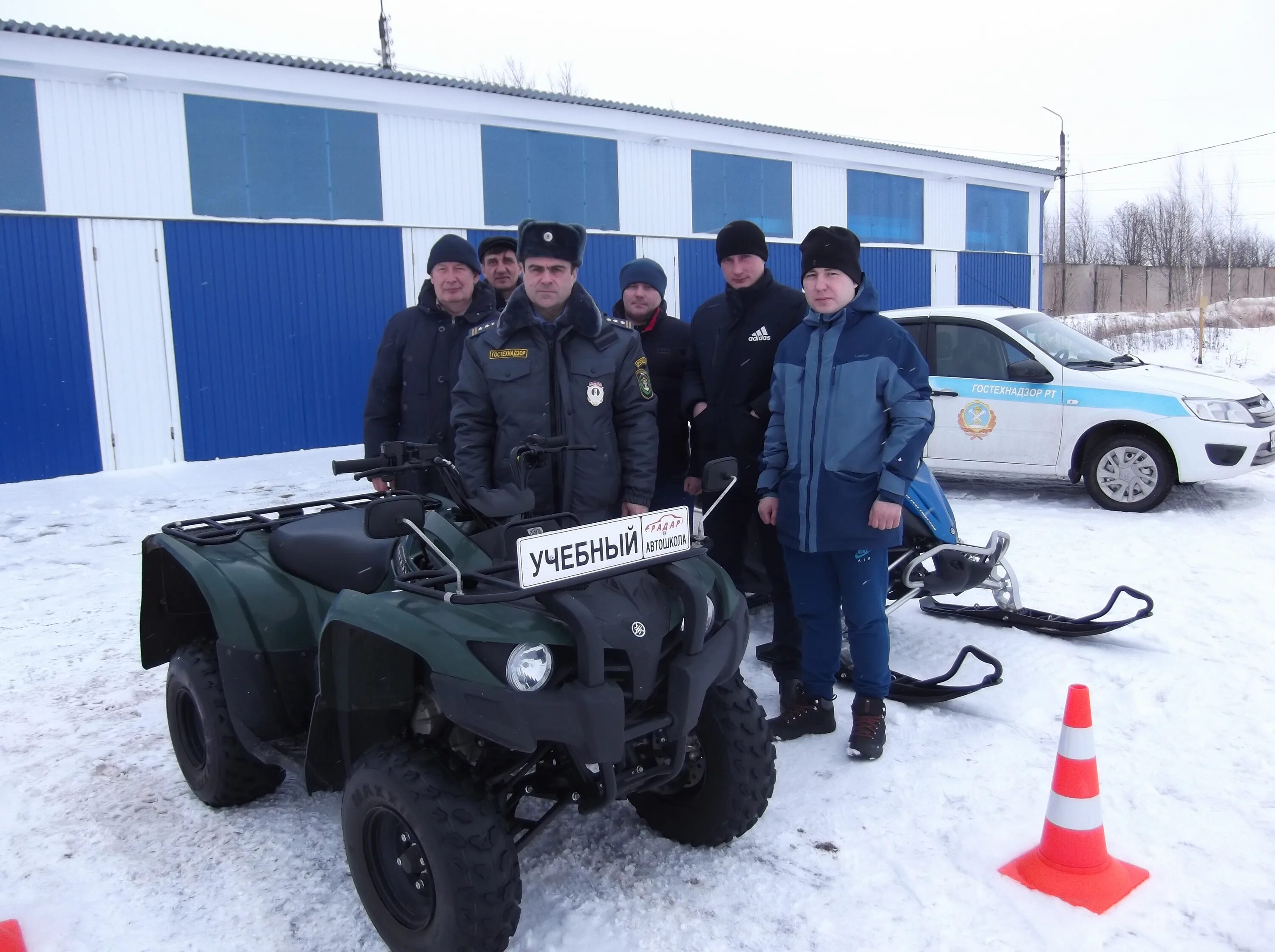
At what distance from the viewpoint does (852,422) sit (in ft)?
10.8

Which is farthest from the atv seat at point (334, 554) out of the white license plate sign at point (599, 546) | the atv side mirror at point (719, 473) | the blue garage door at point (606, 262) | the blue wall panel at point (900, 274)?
the blue wall panel at point (900, 274)

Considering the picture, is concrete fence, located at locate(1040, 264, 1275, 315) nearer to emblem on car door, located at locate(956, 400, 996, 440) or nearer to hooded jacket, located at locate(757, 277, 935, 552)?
emblem on car door, located at locate(956, 400, 996, 440)

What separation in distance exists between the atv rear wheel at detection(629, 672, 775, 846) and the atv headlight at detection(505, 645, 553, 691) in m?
0.64

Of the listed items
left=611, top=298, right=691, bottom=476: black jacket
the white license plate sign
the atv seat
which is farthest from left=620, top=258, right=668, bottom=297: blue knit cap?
the white license plate sign

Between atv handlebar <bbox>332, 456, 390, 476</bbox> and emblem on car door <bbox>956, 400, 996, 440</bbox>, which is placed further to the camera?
emblem on car door <bbox>956, 400, 996, 440</bbox>

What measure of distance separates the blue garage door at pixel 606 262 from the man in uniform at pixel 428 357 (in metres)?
8.90

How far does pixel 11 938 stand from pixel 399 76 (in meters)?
11.2

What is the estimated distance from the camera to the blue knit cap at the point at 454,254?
434 centimetres

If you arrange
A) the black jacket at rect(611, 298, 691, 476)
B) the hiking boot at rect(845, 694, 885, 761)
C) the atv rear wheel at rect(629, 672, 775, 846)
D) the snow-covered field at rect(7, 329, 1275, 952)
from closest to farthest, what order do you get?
the snow-covered field at rect(7, 329, 1275, 952), the atv rear wheel at rect(629, 672, 775, 846), the hiking boot at rect(845, 694, 885, 761), the black jacket at rect(611, 298, 691, 476)

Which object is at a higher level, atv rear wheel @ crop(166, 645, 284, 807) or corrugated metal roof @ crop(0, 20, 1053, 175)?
corrugated metal roof @ crop(0, 20, 1053, 175)

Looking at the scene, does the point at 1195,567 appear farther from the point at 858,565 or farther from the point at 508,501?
the point at 508,501

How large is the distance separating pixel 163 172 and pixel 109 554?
550cm

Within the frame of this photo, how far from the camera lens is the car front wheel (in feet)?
22.6

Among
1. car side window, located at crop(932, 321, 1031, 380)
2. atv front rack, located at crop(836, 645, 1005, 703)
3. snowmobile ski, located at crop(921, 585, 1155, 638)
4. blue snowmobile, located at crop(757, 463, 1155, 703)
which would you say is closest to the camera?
atv front rack, located at crop(836, 645, 1005, 703)
